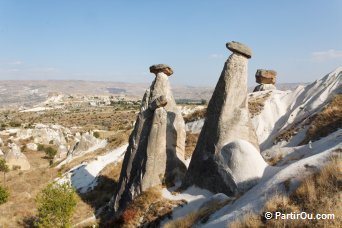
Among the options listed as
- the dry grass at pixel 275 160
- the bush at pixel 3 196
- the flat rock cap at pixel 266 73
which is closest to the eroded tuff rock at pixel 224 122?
the dry grass at pixel 275 160

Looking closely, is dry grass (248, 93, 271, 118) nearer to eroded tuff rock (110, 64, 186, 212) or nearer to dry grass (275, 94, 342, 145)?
dry grass (275, 94, 342, 145)

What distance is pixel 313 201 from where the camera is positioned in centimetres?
823

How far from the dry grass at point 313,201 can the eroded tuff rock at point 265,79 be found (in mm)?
22502

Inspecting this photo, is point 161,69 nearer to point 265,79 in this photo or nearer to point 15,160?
point 265,79

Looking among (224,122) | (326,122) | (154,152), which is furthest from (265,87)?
(224,122)

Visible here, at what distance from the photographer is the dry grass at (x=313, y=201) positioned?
24.7ft

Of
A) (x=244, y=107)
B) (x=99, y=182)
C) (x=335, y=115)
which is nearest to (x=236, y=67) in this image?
(x=244, y=107)

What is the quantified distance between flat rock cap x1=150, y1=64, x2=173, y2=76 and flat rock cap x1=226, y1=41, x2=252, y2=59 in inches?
180

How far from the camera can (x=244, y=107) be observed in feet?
49.4

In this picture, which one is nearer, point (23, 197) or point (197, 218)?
point (197, 218)

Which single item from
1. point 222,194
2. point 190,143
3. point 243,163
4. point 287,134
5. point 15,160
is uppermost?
point 287,134

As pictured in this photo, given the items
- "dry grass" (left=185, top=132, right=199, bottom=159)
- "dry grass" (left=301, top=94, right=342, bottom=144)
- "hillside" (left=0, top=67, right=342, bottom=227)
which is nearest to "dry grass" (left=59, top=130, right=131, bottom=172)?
"hillside" (left=0, top=67, right=342, bottom=227)

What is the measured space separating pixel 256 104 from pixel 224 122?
39.4 ft

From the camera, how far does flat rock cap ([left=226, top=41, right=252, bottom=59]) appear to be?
1508cm
